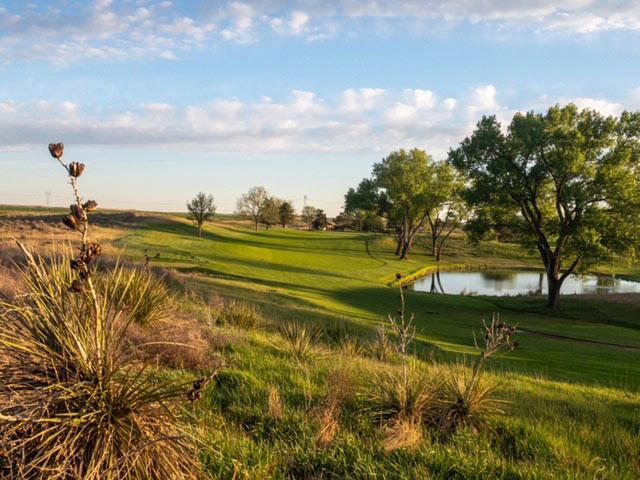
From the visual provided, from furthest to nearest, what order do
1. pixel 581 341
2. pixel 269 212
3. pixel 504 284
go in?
1. pixel 269 212
2. pixel 504 284
3. pixel 581 341

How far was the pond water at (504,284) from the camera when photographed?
43.8 metres

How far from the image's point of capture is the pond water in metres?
43.8

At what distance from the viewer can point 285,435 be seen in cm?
474

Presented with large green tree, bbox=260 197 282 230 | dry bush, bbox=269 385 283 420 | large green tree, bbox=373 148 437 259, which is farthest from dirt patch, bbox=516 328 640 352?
large green tree, bbox=260 197 282 230

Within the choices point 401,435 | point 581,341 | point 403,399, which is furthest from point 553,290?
point 401,435

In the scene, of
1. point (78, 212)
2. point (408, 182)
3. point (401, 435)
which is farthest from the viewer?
point (408, 182)

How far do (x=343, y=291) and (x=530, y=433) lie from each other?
26166 mm

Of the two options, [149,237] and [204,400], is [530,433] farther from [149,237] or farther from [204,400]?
[149,237]

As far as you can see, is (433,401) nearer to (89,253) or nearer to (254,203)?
(89,253)

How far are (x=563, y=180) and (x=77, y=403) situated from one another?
29.7m

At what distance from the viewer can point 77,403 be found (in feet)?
11.7

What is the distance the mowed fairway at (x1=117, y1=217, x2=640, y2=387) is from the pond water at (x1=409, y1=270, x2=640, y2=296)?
3.78 m

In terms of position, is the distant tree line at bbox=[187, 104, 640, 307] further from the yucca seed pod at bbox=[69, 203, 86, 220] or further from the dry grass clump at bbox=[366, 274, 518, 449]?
the yucca seed pod at bbox=[69, 203, 86, 220]

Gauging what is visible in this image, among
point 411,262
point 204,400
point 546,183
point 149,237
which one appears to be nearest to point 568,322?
point 546,183
